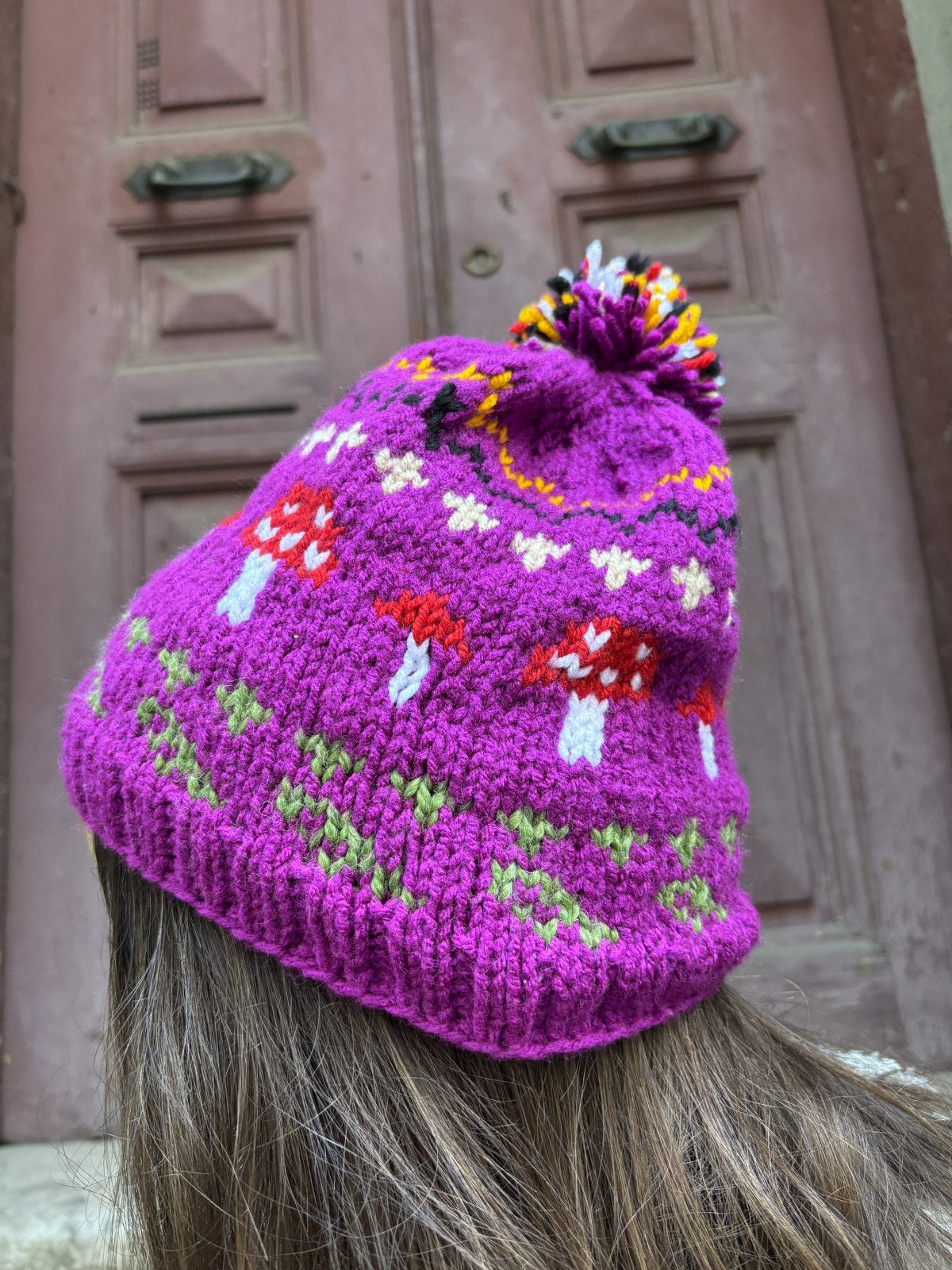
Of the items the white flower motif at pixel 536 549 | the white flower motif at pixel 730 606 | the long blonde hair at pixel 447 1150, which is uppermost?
the white flower motif at pixel 536 549

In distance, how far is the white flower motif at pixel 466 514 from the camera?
651 millimetres

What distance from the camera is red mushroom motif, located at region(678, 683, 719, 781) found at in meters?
0.71

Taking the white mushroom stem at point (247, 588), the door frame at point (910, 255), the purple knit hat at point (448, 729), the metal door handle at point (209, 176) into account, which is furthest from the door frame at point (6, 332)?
the door frame at point (910, 255)

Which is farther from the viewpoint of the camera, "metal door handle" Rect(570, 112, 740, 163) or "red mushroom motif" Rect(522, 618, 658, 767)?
"metal door handle" Rect(570, 112, 740, 163)

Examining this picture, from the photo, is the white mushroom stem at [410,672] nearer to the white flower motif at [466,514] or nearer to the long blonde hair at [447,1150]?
the white flower motif at [466,514]

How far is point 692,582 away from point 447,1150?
1.49 feet

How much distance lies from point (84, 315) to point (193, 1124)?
3.79 feet

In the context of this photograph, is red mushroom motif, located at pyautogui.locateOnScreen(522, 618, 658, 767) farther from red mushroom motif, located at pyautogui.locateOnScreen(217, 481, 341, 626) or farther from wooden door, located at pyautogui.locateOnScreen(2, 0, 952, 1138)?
wooden door, located at pyautogui.locateOnScreen(2, 0, 952, 1138)

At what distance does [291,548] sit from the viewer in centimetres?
67

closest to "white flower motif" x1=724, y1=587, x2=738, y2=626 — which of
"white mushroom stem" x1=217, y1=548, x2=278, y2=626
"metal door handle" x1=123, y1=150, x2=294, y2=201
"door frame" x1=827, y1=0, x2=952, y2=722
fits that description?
"white mushroom stem" x1=217, y1=548, x2=278, y2=626

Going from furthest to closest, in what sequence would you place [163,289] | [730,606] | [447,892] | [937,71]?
[163,289] < [937,71] < [730,606] < [447,892]

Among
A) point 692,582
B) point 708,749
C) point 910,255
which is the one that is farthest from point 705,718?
point 910,255

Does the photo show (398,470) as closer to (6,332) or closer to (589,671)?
(589,671)

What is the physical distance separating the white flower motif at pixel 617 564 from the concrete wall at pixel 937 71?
90cm
